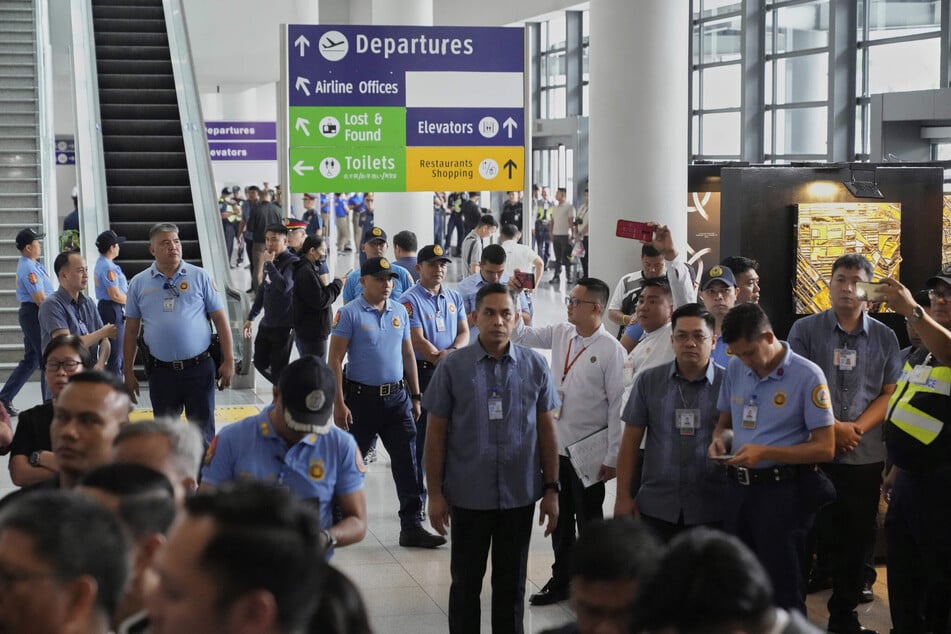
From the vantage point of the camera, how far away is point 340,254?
33312 mm

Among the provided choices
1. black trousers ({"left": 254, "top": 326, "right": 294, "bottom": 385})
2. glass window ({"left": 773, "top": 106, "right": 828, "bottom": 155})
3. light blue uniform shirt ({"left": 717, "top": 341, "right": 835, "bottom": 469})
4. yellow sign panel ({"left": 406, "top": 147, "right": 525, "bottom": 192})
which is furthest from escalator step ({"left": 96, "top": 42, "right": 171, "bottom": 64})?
light blue uniform shirt ({"left": 717, "top": 341, "right": 835, "bottom": 469})

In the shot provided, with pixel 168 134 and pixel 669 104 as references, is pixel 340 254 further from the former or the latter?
pixel 669 104

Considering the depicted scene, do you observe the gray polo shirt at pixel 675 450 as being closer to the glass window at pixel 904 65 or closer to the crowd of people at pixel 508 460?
the crowd of people at pixel 508 460

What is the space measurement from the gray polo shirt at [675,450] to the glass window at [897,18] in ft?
Result: 49.4

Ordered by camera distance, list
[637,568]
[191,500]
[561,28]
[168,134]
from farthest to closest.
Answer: [561,28], [168,134], [637,568], [191,500]

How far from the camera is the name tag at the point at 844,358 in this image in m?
6.16

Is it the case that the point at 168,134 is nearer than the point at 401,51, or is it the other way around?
the point at 401,51

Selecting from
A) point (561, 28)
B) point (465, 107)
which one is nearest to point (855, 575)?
point (465, 107)

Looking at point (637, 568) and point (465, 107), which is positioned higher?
point (465, 107)

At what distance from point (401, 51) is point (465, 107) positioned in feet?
2.35

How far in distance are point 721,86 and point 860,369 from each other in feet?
63.0

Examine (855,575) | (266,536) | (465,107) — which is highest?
(465,107)

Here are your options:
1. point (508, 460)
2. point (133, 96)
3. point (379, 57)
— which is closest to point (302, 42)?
point (379, 57)

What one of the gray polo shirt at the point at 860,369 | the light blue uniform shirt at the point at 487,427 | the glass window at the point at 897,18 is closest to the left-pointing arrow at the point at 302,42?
the light blue uniform shirt at the point at 487,427
